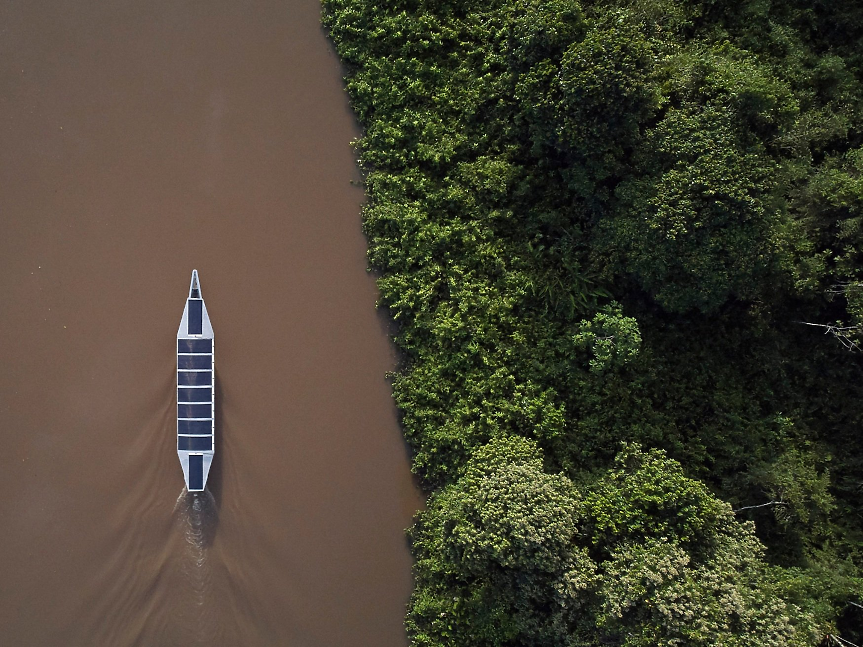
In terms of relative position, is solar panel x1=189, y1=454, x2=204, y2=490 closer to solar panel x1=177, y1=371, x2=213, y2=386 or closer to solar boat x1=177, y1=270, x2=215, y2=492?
solar boat x1=177, y1=270, x2=215, y2=492

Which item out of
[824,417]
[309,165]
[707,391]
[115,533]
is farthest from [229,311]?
[824,417]

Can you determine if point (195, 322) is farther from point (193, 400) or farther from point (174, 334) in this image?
point (193, 400)

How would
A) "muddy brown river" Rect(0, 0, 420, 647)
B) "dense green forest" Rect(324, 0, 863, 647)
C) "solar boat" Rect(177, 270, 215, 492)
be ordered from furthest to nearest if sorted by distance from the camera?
1. "muddy brown river" Rect(0, 0, 420, 647)
2. "solar boat" Rect(177, 270, 215, 492)
3. "dense green forest" Rect(324, 0, 863, 647)

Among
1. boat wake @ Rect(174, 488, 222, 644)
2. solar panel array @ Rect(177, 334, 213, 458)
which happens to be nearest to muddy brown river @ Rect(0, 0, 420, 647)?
boat wake @ Rect(174, 488, 222, 644)

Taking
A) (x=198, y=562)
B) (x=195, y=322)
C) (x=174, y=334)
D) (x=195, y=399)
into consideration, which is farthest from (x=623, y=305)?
(x=198, y=562)

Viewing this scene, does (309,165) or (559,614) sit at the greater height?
(309,165)

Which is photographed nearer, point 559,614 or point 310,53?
point 559,614

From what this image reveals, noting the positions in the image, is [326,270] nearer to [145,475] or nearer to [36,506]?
[145,475]
